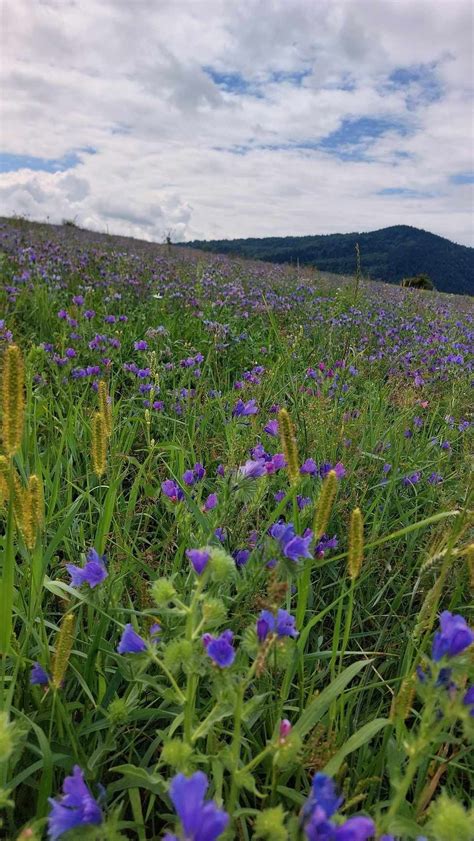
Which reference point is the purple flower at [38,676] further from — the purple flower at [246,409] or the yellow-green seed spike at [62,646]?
the purple flower at [246,409]

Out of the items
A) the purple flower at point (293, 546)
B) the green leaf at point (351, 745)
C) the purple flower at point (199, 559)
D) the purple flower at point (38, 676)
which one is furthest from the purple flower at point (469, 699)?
the purple flower at point (38, 676)

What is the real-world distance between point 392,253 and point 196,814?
83460 millimetres

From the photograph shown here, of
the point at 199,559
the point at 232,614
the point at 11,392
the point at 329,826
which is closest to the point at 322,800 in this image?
the point at 329,826

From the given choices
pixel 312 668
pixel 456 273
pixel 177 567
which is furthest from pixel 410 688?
pixel 456 273

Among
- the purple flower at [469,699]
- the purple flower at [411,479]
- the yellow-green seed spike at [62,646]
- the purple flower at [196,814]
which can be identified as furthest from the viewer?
the purple flower at [411,479]

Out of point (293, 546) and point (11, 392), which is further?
point (293, 546)

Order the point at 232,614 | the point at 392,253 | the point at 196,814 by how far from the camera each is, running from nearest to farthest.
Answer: the point at 196,814, the point at 232,614, the point at 392,253

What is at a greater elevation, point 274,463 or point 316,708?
point 274,463

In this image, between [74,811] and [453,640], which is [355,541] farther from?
[74,811]

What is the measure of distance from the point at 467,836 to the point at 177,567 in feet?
3.99

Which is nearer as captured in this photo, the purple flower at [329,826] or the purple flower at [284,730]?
the purple flower at [329,826]

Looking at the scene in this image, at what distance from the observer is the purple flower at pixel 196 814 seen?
0.69m

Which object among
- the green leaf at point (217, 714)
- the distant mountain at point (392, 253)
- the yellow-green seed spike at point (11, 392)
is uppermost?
the distant mountain at point (392, 253)

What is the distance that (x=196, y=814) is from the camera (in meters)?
0.70
